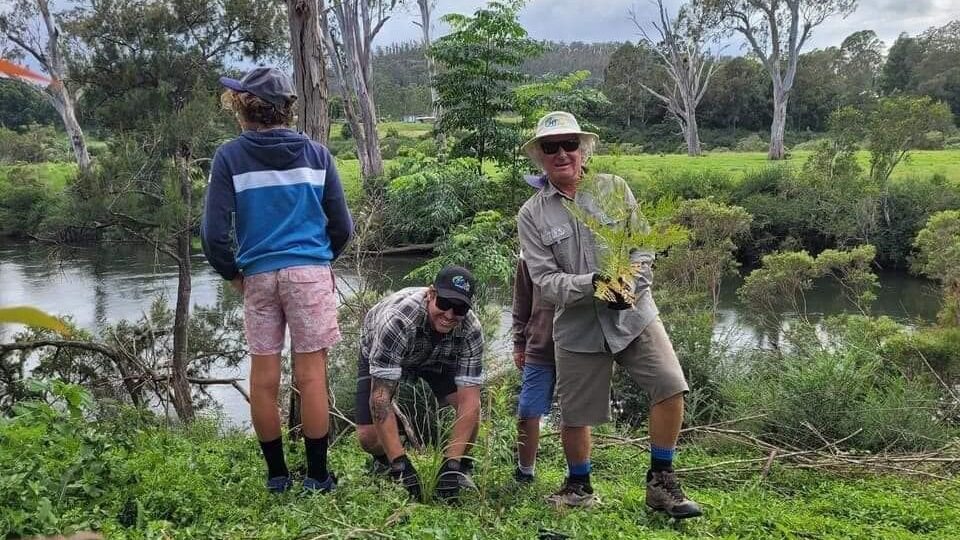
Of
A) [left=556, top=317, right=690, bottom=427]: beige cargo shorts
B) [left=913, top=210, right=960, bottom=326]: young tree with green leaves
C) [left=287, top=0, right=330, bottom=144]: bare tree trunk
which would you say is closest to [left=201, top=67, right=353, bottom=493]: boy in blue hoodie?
[left=556, top=317, right=690, bottom=427]: beige cargo shorts

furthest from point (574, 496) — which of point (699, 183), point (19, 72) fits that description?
point (699, 183)

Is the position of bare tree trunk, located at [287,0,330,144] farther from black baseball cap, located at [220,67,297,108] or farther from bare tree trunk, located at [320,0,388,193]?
bare tree trunk, located at [320,0,388,193]

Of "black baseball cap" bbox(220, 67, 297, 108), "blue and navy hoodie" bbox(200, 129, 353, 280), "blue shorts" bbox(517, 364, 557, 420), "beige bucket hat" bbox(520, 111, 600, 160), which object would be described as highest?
"black baseball cap" bbox(220, 67, 297, 108)

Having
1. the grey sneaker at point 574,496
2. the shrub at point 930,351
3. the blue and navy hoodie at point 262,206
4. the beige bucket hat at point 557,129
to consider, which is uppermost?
the beige bucket hat at point 557,129

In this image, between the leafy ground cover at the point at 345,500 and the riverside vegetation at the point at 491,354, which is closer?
the leafy ground cover at the point at 345,500

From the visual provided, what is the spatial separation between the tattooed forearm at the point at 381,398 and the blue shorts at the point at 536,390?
1.76ft

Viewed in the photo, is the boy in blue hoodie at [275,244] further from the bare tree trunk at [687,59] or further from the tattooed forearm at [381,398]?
the bare tree trunk at [687,59]

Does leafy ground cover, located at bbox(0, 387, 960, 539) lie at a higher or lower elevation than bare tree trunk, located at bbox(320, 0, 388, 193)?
lower

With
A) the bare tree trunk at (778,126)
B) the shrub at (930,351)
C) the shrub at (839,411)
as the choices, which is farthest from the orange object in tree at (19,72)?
the bare tree trunk at (778,126)

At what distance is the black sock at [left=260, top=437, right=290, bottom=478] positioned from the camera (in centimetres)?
268

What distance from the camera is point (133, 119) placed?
43.6 ft

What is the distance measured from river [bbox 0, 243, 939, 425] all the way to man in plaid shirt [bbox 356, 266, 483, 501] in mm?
7195

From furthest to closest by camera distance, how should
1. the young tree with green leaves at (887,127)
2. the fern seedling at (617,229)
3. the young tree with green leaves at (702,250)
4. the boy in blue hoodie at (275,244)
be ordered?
1. the young tree with green leaves at (887,127)
2. the young tree with green leaves at (702,250)
3. the boy in blue hoodie at (275,244)
4. the fern seedling at (617,229)

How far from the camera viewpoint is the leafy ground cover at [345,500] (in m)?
2.24
